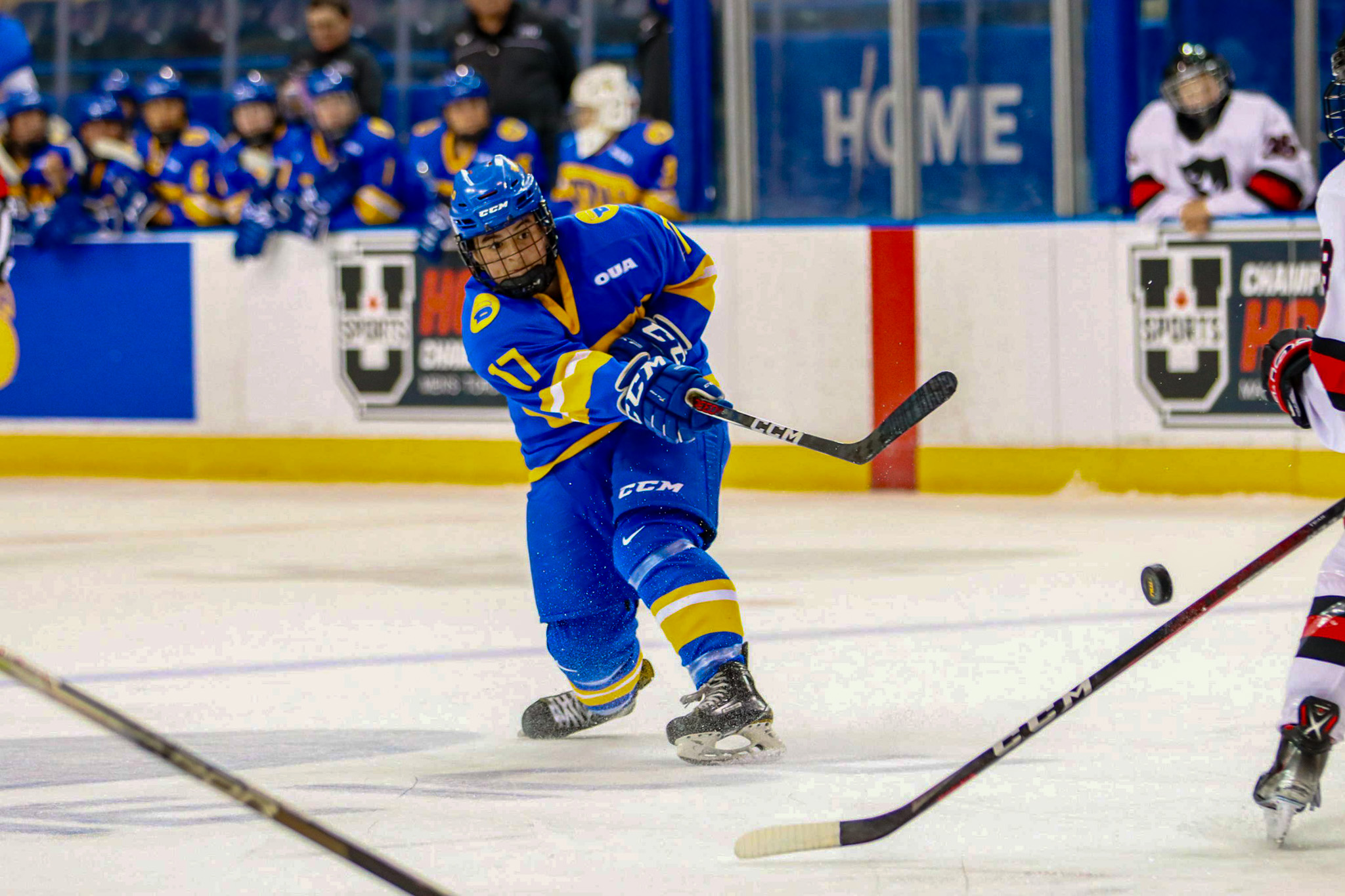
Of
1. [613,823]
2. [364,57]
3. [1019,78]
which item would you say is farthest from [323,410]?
[613,823]

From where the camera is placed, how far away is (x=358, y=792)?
363cm

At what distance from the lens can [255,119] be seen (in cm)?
923

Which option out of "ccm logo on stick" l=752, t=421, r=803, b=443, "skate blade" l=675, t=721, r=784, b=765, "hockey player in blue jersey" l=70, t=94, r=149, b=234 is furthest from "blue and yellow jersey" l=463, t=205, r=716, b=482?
"hockey player in blue jersey" l=70, t=94, r=149, b=234

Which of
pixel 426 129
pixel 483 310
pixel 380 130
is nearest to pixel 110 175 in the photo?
pixel 380 130

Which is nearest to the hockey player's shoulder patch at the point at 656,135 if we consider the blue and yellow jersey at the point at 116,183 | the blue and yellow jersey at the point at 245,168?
the blue and yellow jersey at the point at 245,168

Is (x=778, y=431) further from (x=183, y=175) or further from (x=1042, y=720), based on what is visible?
(x=183, y=175)

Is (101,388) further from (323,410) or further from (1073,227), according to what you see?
(1073,227)

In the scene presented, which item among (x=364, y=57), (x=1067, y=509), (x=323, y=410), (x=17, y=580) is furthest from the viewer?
(x=364, y=57)

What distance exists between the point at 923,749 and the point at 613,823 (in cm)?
74

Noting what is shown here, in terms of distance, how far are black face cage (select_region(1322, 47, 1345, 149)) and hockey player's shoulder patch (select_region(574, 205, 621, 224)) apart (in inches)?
55.3

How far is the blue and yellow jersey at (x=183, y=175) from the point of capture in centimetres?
930

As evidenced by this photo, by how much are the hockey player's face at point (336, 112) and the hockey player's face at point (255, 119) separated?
69cm

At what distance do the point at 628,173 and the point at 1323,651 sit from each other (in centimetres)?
540

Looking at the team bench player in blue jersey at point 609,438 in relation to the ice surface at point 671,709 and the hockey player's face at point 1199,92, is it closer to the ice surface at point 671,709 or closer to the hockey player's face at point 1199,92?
the ice surface at point 671,709
